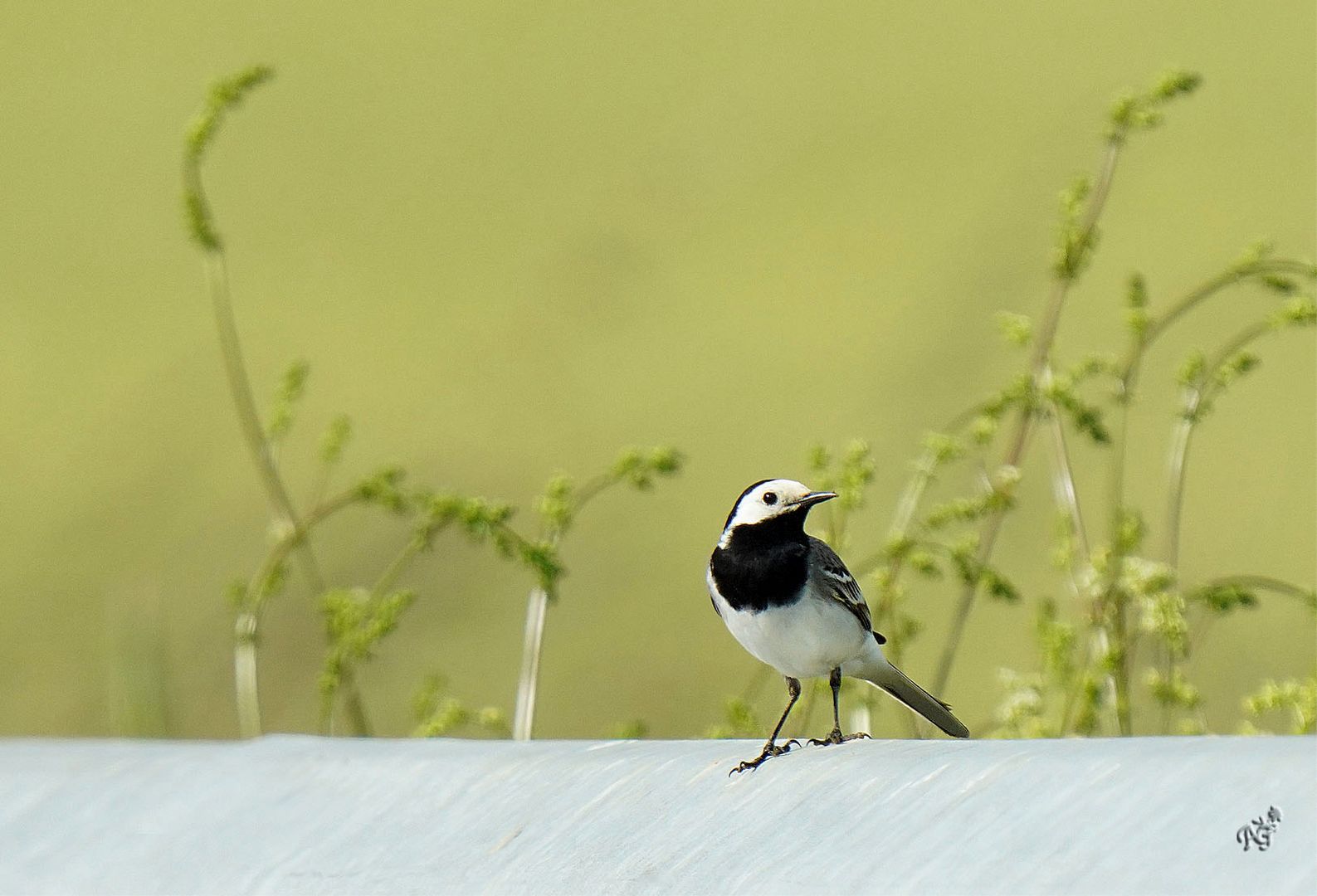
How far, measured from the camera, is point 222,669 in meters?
5.73

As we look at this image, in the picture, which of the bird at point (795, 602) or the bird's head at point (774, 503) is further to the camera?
the bird's head at point (774, 503)

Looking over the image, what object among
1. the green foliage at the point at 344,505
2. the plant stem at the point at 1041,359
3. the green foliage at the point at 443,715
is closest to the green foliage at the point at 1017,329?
the plant stem at the point at 1041,359

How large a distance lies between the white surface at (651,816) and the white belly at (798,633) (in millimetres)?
782

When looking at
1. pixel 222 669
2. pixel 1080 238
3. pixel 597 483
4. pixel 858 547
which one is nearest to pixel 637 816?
pixel 597 483

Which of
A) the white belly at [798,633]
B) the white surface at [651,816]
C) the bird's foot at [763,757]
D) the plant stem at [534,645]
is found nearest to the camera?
the white surface at [651,816]

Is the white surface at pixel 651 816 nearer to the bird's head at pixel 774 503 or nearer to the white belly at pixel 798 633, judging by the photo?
the white belly at pixel 798 633

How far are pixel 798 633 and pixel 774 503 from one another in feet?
0.88

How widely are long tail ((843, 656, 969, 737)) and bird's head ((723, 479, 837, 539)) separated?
1.01 feet

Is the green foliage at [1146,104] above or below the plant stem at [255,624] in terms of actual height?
above

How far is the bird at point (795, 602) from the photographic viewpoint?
2809 millimetres

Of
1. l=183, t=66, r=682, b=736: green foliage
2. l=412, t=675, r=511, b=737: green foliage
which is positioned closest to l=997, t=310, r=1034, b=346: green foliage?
l=183, t=66, r=682, b=736: green foliage

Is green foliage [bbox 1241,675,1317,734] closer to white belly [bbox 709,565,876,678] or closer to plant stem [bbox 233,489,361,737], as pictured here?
white belly [bbox 709,565,876,678]

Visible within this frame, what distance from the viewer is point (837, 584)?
288cm

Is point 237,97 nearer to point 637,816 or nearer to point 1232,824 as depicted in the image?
point 637,816
